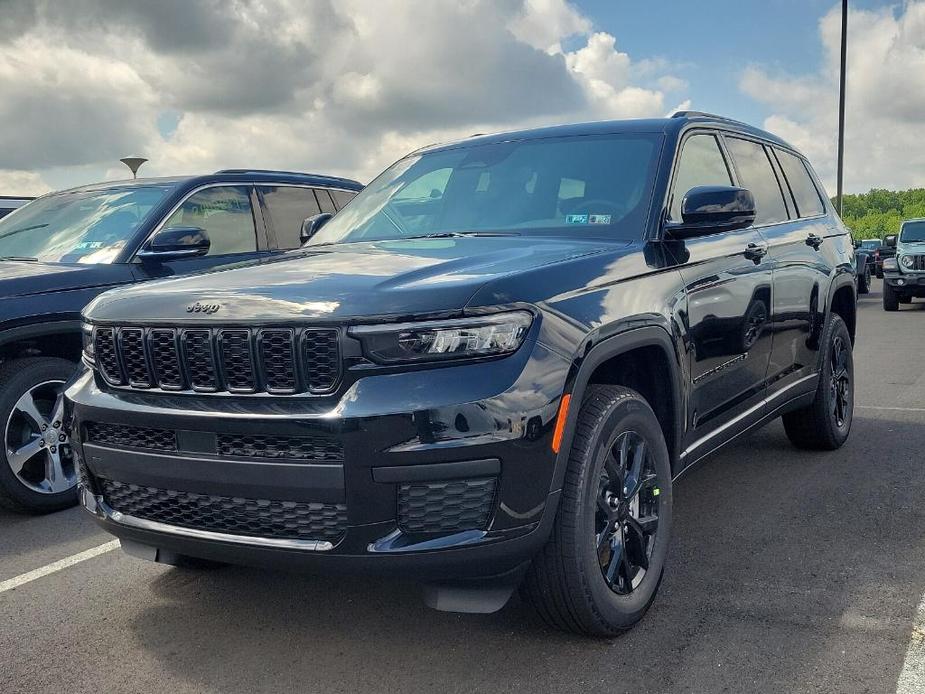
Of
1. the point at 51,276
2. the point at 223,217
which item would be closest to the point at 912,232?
the point at 223,217

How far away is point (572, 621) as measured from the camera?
10.1 feet

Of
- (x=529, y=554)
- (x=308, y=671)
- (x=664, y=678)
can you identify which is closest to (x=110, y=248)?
(x=308, y=671)

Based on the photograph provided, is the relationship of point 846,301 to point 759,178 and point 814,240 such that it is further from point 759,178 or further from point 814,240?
point 759,178

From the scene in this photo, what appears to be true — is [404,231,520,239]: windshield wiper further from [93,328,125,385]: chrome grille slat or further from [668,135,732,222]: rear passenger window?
[93,328,125,385]: chrome grille slat

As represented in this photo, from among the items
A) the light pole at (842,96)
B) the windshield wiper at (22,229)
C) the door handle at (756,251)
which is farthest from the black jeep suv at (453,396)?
the light pole at (842,96)

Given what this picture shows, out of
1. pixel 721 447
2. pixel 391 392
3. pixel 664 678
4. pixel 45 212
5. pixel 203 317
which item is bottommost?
pixel 664 678

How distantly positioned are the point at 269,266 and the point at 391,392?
101 centimetres

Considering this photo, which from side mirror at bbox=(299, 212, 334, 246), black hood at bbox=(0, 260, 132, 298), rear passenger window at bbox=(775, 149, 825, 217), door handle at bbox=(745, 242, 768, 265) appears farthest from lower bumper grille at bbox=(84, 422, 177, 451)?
rear passenger window at bbox=(775, 149, 825, 217)

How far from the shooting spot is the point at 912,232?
1997 centimetres

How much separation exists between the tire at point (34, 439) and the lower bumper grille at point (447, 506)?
2871mm

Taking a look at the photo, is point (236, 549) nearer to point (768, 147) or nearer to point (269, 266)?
point (269, 266)

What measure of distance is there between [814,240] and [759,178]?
2.24ft

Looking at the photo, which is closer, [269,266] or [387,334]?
[387,334]

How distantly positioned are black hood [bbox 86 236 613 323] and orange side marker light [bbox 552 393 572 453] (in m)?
0.43
